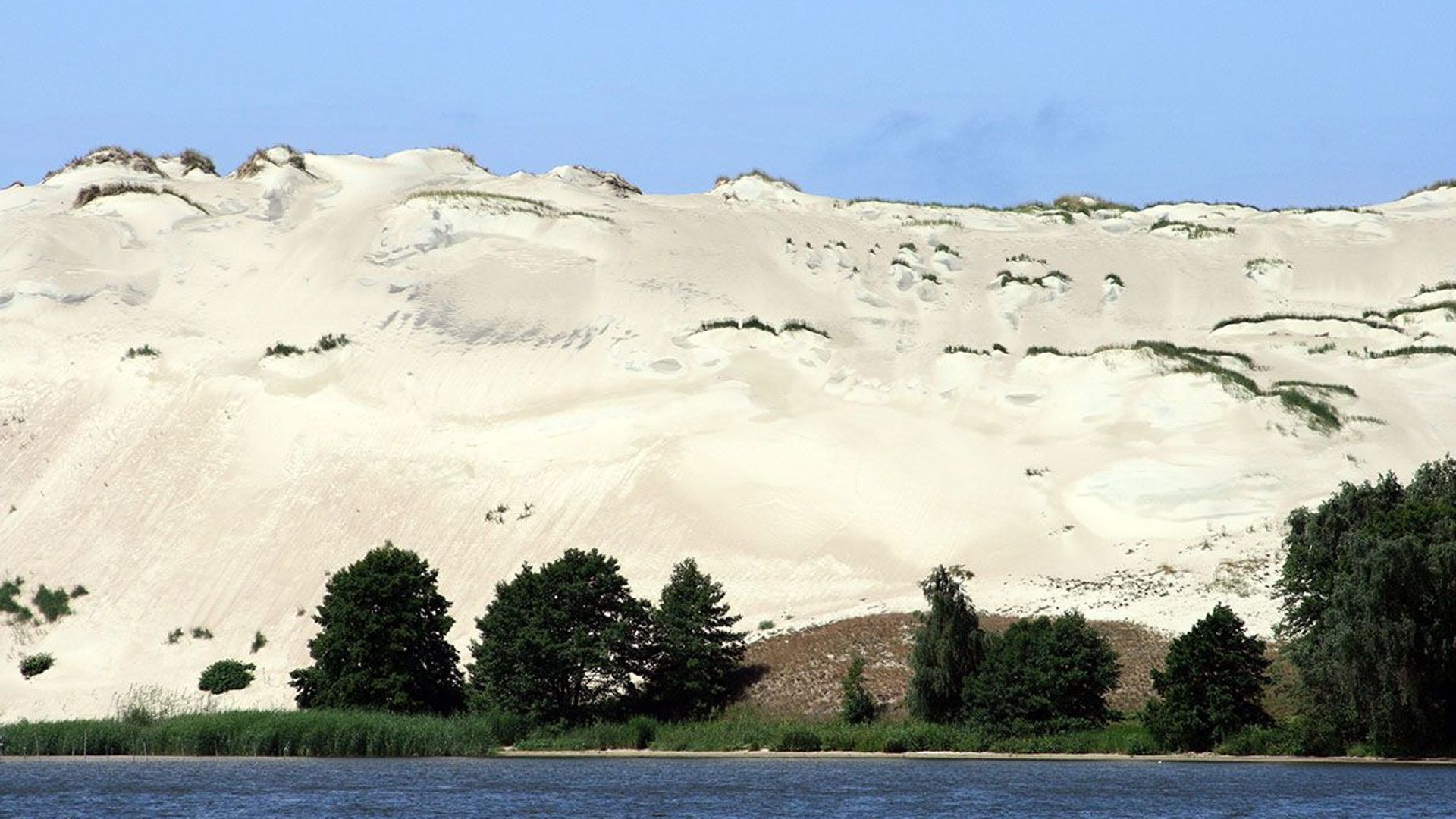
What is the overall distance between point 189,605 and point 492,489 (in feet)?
39.4

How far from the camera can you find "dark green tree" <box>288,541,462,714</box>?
50188mm

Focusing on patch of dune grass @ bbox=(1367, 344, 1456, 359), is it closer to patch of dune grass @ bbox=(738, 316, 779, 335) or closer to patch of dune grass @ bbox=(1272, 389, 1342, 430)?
patch of dune grass @ bbox=(1272, 389, 1342, 430)

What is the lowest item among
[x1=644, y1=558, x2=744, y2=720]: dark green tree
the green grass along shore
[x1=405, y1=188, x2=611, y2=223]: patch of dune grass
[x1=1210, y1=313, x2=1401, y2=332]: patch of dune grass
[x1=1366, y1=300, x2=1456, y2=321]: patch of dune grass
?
the green grass along shore

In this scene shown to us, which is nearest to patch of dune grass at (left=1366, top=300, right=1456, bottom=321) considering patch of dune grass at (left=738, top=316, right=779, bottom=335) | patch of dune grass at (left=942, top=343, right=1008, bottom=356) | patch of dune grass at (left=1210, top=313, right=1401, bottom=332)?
patch of dune grass at (left=1210, top=313, right=1401, bottom=332)

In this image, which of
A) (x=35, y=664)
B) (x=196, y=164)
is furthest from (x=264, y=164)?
(x=35, y=664)

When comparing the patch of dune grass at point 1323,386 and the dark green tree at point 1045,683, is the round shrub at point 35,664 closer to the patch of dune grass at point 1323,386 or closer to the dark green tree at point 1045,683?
the dark green tree at point 1045,683

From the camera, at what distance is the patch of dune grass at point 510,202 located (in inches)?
3647

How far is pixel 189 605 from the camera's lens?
65.8 metres

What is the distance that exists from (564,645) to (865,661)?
29.9ft

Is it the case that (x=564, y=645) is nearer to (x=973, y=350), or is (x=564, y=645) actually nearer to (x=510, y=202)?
(x=973, y=350)

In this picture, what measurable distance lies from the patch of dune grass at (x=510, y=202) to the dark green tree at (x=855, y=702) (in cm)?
4536

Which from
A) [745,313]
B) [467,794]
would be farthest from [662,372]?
[467,794]

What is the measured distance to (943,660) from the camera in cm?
4884

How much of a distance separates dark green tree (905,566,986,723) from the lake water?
2.52 m
